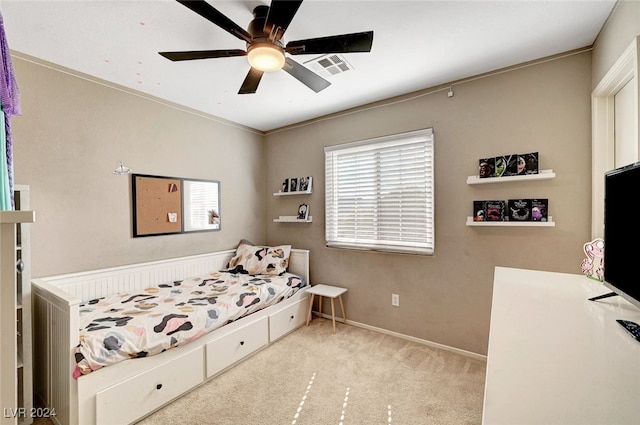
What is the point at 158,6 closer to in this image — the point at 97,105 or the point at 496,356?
the point at 97,105

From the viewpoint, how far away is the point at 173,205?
3.09 m

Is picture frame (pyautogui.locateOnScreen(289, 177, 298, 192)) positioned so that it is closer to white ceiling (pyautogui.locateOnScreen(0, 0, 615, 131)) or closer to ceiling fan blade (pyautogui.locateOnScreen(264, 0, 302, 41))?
white ceiling (pyautogui.locateOnScreen(0, 0, 615, 131))

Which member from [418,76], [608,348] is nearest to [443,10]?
[418,76]

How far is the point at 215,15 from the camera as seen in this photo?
1.33 metres

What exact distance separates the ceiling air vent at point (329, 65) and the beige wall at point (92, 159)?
1735 mm

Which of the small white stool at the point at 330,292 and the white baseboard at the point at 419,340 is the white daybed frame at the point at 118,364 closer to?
the small white stool at the point at 330,292

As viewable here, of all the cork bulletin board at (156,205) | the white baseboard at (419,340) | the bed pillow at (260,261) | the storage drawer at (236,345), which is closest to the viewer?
the storage drawer at (236,345)

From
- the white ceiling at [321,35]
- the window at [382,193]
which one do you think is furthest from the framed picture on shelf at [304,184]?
the white ceiling at [321,35]

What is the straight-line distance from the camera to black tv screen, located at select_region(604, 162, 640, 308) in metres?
1.06

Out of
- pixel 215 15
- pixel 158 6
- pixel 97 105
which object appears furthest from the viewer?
pixel 97 105

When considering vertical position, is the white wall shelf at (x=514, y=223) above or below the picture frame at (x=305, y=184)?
below

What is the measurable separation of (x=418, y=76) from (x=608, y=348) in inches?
91.9

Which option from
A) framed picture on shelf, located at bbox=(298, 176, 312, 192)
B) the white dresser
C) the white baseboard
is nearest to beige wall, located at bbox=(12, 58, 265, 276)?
framed picture on shelf, located at bbox=(298, 176, 312, 192)

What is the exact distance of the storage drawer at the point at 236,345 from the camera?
2.25 meters
